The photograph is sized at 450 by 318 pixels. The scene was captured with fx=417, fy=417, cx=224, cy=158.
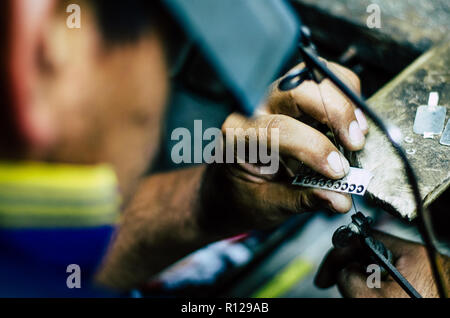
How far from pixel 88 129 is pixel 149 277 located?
50 cm

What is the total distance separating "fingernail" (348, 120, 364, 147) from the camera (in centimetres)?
67

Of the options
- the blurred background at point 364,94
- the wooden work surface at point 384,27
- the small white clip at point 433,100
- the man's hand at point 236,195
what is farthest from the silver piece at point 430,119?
the wooden work surface at point 384,27

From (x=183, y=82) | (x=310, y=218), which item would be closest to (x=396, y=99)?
(x=310, y=218)

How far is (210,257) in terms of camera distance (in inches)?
55.6

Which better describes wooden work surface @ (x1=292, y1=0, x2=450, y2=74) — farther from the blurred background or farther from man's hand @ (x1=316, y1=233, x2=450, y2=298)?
man's hand @ (x1=316, y1=233, x2=450, y2=298)

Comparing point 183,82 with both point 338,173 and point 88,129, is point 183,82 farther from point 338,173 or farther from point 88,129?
point 338,173

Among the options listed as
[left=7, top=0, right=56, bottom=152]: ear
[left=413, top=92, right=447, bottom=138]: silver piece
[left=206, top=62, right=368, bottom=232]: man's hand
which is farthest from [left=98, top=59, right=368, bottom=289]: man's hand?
[left=7, top=0, right=56, bottom=152]: ear

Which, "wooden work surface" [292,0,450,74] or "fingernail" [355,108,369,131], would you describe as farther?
"wooden work surface" [292,0,450,74]

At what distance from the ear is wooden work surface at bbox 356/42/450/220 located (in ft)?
2.63

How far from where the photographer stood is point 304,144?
2.19 feet

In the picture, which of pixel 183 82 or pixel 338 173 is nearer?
pixel 338 173

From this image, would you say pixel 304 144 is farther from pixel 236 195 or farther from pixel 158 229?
pixel 158 229

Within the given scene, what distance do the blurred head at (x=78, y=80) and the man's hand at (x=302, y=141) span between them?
0.55 meters

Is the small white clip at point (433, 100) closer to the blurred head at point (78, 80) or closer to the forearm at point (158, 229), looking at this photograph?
the forearm at point (158, 229)
